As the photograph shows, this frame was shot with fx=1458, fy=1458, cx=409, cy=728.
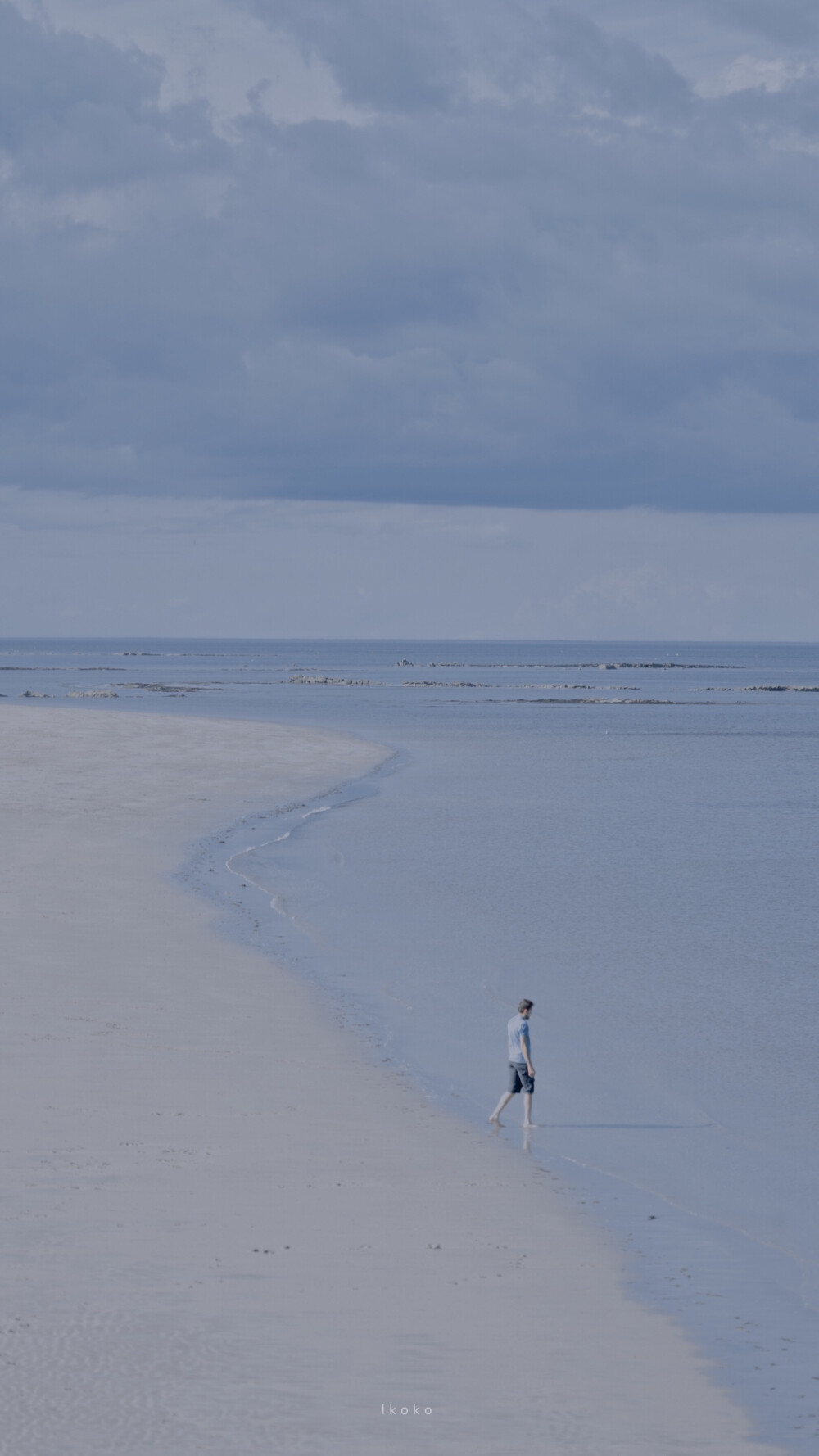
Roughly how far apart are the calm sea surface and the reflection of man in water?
1.48 feet

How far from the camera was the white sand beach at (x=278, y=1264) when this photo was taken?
1001 centimetres

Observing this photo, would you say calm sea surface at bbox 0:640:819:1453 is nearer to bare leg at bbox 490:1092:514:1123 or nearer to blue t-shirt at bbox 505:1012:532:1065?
bare leg at bbox 490:1092:514:1123

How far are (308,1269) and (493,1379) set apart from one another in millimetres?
2269

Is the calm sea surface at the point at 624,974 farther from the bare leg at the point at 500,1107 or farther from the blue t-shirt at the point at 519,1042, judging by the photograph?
the blue t-shirt at the point at 519,1042

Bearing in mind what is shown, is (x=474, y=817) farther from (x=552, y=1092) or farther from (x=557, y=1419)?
(x=557, y=1419)

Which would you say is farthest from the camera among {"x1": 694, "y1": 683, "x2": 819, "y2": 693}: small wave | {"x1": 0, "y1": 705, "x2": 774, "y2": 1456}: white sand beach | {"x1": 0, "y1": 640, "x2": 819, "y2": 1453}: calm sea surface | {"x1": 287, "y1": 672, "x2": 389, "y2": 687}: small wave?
{"x1": 694, "y1": 683, "x2": 819, "y2": 693}: small wave

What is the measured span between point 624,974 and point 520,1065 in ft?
34.2

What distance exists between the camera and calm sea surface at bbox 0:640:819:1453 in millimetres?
13867

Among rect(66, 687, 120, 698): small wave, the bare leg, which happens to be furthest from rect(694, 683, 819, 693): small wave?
the bare leg

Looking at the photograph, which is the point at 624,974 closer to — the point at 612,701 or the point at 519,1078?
the point at 519,1078

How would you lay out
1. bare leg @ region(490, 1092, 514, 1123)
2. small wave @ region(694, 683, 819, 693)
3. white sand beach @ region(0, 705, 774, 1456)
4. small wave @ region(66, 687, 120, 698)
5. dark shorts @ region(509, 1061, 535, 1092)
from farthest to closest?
small wave @ region(694, 683, 819, 693) → small wave @ region(66, 687, 120, 698) → dark shorts @ region(509, 1061, 535, 1092) → bare leg @ region(490, 1092, 514, 1123) → white sand beach @ region(0, 705, 774, 1456)

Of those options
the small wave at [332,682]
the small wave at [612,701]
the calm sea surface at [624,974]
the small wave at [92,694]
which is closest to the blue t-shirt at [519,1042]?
the calm sea surface at [624,974]

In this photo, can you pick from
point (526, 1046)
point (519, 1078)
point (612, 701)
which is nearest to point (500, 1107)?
point (519, 1078)

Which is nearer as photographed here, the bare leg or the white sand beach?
the white sand beach
